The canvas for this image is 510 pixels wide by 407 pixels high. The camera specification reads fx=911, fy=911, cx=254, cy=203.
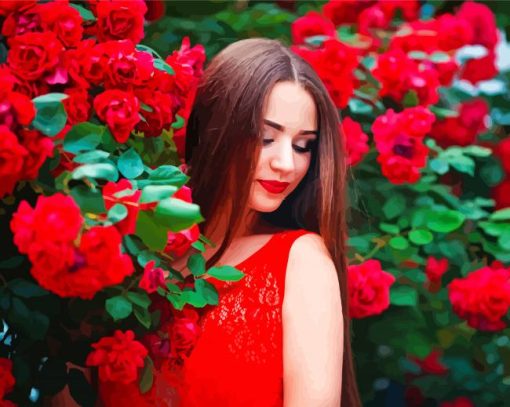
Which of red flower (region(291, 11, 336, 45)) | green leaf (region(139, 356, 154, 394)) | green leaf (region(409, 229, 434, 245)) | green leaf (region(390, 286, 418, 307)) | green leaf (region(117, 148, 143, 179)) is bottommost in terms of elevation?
green leaf (region(390, 286, 418, 307))

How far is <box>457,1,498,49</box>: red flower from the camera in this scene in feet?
8.67

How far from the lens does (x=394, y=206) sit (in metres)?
2.42

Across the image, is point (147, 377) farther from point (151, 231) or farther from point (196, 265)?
A: point (151, 231)

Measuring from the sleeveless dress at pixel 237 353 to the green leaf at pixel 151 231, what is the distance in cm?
34

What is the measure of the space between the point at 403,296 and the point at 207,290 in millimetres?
815

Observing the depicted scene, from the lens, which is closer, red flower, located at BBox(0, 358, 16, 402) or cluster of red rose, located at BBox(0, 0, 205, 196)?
cluster of red rose, located at BBox(0, 0, 205, 196)

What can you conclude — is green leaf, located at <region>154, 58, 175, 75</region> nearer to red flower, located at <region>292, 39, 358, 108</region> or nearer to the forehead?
the forehead

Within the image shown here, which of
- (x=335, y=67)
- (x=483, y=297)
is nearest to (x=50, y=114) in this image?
(x=335, y=67)

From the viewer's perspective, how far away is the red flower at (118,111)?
5.34 feet

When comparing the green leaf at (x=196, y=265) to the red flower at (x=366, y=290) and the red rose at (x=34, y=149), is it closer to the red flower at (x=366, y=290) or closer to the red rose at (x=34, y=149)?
the red rose at (x=34, y=149)

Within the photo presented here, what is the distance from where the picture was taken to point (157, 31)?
97.0 inches

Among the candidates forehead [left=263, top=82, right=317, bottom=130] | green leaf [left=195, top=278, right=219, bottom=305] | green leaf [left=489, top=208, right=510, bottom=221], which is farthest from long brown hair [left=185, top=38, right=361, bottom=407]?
green leaf [left=489, top=208, right=510, bottom=221]

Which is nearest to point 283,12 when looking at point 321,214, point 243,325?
point 321,214

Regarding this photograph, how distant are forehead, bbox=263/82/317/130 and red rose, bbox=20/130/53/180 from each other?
0.46 m
